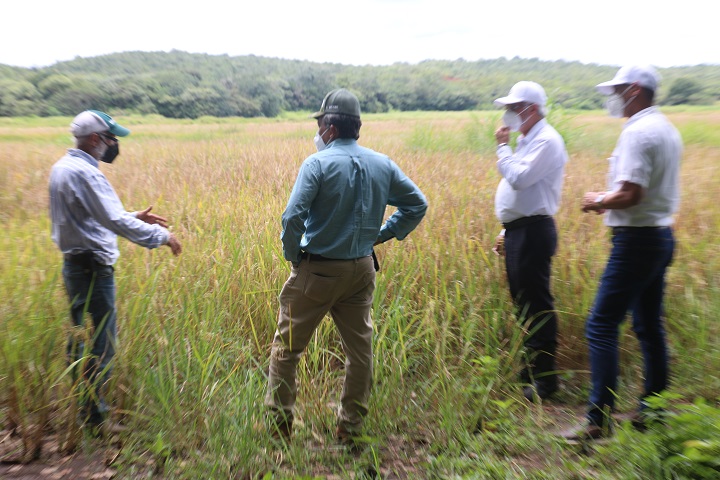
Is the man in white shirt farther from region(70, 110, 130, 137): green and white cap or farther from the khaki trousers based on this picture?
region(70, 110, 130, 137): green and white cap

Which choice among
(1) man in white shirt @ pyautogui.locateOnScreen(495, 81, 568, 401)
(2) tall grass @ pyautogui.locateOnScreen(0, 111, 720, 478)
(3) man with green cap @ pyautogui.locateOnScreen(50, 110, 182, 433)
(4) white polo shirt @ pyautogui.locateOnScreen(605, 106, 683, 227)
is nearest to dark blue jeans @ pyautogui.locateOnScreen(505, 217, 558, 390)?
(1) man in white shirt @ pyautogui.locateOnScreen(495, 81, 568, 401)

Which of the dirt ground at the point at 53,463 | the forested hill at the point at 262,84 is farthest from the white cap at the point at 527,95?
the forested hill at the point at 262,84

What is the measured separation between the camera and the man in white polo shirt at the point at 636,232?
2.33m

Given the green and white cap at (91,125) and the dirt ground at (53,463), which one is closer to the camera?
the dirt ground at (53,463)

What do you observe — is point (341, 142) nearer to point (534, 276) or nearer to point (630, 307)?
point (534, 276)

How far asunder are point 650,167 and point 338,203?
1.51 m

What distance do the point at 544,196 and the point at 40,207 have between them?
6279 mm

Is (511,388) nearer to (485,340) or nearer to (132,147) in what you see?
(485,340)

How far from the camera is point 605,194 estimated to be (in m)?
2.44

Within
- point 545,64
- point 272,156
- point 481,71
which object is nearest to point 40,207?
point 272,156

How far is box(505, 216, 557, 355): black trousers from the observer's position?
113 inches

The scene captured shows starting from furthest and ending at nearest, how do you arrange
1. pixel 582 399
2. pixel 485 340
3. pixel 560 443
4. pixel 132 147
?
pixel 132 147, pixel 485 340, pixel 582 399, pixel 560 443

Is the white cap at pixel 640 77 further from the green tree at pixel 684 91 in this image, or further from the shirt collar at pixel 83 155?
the green tree at pixel 684 91

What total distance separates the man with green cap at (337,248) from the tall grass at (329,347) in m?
0.22
